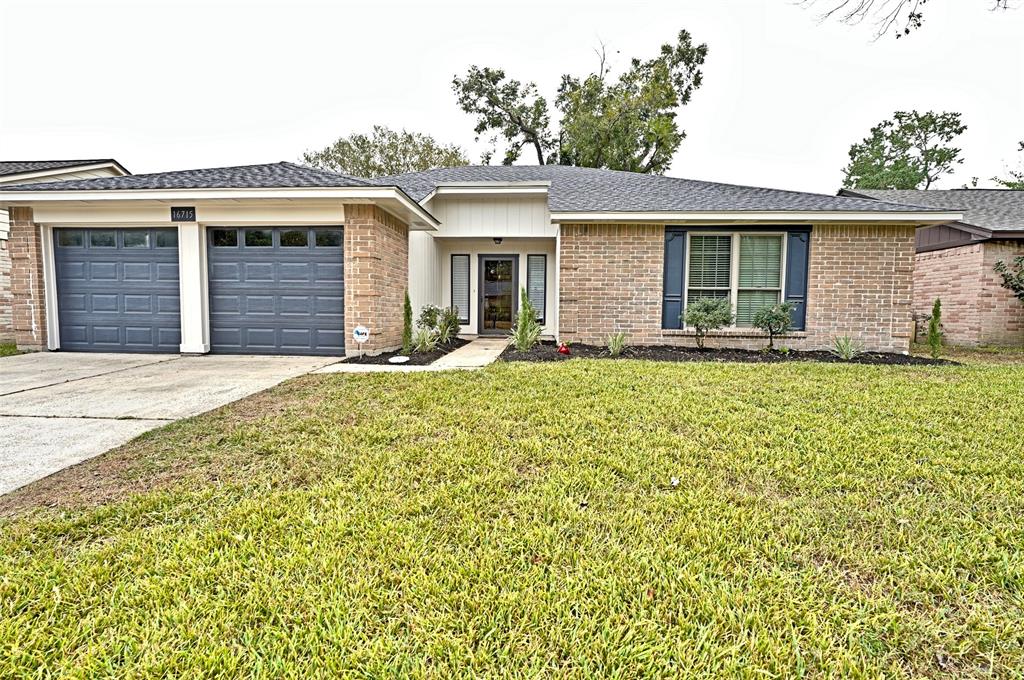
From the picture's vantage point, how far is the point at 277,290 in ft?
27.9

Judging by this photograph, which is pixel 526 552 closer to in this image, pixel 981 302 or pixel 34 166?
pixel 981 302

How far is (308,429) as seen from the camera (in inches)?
154

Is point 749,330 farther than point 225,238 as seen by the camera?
Yes

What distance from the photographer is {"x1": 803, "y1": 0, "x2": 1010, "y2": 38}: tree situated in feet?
25.6

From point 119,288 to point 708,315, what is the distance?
34.1 feet

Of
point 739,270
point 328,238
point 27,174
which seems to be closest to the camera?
point 328,238

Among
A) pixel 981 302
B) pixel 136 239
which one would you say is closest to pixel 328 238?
pixel 136 239

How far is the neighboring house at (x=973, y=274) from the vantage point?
11.3 m

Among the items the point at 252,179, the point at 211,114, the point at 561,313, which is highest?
the point at 211,114

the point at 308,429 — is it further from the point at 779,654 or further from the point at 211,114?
the point at 211,114

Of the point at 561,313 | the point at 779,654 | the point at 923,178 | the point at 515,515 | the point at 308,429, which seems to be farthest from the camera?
the point at 923,178

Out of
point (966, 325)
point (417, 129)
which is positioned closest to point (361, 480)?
point (966, 325)

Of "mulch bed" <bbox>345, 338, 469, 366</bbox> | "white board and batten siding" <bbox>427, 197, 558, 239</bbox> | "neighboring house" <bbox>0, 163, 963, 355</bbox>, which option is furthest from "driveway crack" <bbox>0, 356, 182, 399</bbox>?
"white board and batten siding" <bbox>427, 197, 558, 239</bbox>

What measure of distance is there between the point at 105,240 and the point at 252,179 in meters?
2.93
